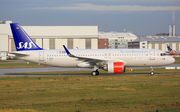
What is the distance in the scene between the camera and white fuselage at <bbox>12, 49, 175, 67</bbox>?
36000 millimetres

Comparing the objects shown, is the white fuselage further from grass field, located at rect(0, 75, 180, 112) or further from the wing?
grass field, located at rect(0, 75, 180, 112)

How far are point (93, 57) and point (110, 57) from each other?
253 centimetres

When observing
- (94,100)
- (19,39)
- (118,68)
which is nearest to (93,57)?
(118,68)

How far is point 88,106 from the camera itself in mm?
16047

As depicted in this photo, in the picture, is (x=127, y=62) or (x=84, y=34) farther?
(x=84, y=34)

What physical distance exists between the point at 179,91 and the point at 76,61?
60.1 feet

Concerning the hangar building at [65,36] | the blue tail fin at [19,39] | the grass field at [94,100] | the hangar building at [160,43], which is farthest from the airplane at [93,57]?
the hangar building at [160,43]

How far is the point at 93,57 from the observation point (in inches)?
1452

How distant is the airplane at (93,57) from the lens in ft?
117

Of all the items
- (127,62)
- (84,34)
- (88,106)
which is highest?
(84,34)

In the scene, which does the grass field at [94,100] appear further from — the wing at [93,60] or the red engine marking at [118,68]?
the wing at [93,60]

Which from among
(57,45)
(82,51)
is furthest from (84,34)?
(82,51)

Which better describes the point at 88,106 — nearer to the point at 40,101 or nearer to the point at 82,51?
the point at 40,101

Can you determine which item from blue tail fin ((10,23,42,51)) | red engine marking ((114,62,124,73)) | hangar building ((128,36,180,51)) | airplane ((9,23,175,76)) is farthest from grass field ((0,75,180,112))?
hangar building ((128,36,180,51))
